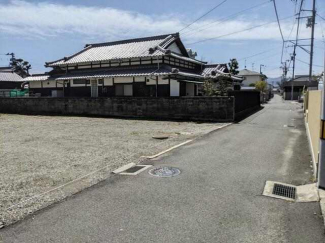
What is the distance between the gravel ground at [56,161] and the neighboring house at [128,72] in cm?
1087

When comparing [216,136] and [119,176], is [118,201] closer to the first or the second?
[119,176]

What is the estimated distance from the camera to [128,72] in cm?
2461

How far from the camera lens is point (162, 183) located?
19.3ft

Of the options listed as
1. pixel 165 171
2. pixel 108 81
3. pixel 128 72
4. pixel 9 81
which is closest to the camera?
pixel 165 171

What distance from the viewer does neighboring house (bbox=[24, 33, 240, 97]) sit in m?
23.5

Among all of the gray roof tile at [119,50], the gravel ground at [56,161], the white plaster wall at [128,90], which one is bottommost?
the gravel ground at [56,161]

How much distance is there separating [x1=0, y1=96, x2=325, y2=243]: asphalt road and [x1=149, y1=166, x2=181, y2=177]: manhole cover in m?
0.19

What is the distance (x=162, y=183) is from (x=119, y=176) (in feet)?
3.63

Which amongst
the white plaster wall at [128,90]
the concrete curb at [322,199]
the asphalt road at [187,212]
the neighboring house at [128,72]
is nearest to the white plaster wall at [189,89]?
the neighboring house at [128,72]

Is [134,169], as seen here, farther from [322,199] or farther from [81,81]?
[81,81]

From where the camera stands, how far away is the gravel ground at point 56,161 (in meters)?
5.16

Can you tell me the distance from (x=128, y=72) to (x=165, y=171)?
18.9 metres

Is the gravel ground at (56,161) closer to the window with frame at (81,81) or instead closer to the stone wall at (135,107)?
the stone wall at (135,107)

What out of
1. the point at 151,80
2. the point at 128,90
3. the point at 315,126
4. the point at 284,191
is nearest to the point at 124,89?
the point at 128,90
